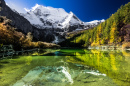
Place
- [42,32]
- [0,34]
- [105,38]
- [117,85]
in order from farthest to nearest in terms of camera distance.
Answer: [42,32], [105,38], [0,34], [117,85]

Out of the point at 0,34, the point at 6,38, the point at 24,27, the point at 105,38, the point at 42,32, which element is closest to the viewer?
Result: the point at 0,34

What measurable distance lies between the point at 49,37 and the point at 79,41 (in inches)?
2627

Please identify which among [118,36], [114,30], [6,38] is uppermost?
[114,30]

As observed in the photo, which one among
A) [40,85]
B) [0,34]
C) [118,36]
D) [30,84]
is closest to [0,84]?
[30,84]

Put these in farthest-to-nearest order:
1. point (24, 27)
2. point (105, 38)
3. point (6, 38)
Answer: point (24, 27), point (105, 38), point (6, 38)

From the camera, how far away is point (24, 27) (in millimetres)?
107562

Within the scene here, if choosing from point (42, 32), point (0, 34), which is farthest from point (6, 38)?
point (42, 32)

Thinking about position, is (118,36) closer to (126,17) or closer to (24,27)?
(126,17)

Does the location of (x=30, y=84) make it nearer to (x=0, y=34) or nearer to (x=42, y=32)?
(x=0, y=34)

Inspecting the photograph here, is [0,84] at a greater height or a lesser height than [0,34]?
lesser

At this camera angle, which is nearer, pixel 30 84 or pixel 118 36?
pixel 30 84

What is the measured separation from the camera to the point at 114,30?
48.4 m

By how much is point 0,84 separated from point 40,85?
159 cm

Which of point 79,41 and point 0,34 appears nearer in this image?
point 0,34
